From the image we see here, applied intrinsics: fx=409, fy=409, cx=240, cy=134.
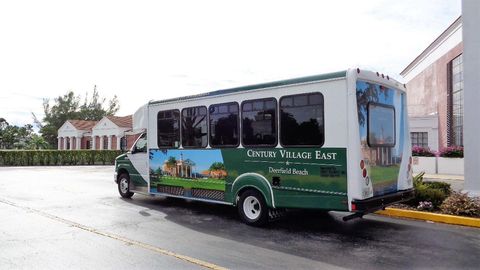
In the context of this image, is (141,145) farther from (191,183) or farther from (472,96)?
(472,96)

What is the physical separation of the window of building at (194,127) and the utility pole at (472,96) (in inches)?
293

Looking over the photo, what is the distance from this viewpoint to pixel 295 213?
379 inches

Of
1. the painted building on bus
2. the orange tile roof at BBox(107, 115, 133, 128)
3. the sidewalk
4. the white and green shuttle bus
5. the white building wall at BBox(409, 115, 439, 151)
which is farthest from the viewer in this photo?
the orange tile roof at BBox(107, 115, 133, 128)

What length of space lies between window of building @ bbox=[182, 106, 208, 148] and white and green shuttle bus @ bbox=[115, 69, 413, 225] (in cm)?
2

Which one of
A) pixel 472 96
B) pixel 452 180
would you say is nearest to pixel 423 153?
pixel 452 180

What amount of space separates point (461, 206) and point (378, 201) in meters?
2.71

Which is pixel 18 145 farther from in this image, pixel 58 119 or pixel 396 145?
pixel 396 145

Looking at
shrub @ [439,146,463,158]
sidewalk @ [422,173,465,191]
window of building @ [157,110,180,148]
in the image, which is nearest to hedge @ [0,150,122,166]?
shrub @ [439,146,463,158]

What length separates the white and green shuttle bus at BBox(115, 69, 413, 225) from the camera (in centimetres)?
705

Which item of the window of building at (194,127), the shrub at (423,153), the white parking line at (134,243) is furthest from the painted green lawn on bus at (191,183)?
the shrub at (423,153)

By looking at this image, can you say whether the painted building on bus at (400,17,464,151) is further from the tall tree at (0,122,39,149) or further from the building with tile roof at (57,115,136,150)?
the tall tree at (0,122,39,149)

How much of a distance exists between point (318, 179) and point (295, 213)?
8.34ft

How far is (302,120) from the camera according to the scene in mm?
7621

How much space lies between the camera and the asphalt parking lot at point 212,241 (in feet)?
18.9
